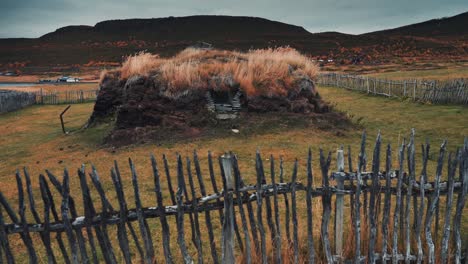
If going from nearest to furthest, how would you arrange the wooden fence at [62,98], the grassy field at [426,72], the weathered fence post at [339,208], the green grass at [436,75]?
the weathered fence post at [339,208] → the green grass at [436,75] → the wooden fence at [62,98] → the grassy field at [426,72]

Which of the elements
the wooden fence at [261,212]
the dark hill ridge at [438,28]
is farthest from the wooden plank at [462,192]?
the dark hill ridge at [438,28]

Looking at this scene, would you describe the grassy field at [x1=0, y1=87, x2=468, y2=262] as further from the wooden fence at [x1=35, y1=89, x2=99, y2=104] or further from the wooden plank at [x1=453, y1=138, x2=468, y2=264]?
the wooden fence at [x1=35, y1=89, x2=99, y2=104]

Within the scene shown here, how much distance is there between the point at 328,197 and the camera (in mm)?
3707

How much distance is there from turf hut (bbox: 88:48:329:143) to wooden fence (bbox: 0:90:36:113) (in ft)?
43.6

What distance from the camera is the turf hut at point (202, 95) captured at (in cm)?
1250

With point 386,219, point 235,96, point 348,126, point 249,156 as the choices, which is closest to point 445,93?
point 348,126

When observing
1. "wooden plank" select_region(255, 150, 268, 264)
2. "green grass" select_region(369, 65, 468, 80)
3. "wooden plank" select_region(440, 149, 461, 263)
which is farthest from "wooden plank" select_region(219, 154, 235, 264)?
"green grass" select_region(369, 65, 468, 80)

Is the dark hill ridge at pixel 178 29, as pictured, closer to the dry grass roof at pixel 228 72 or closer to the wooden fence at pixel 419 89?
the wooden fence at pixel 419 89

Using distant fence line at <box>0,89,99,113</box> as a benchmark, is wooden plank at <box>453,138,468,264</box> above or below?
below

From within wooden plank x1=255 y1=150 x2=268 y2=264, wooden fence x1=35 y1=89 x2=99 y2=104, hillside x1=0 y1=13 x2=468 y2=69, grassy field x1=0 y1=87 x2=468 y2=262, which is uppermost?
hillside x1=0 y1=13 x2=468 y2=69

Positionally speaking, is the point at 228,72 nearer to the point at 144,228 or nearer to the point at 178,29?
the point at 144,228

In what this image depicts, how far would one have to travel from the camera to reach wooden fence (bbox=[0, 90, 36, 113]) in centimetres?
2294

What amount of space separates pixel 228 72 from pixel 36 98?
21199mm

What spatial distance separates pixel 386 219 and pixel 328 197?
2.24 ft
